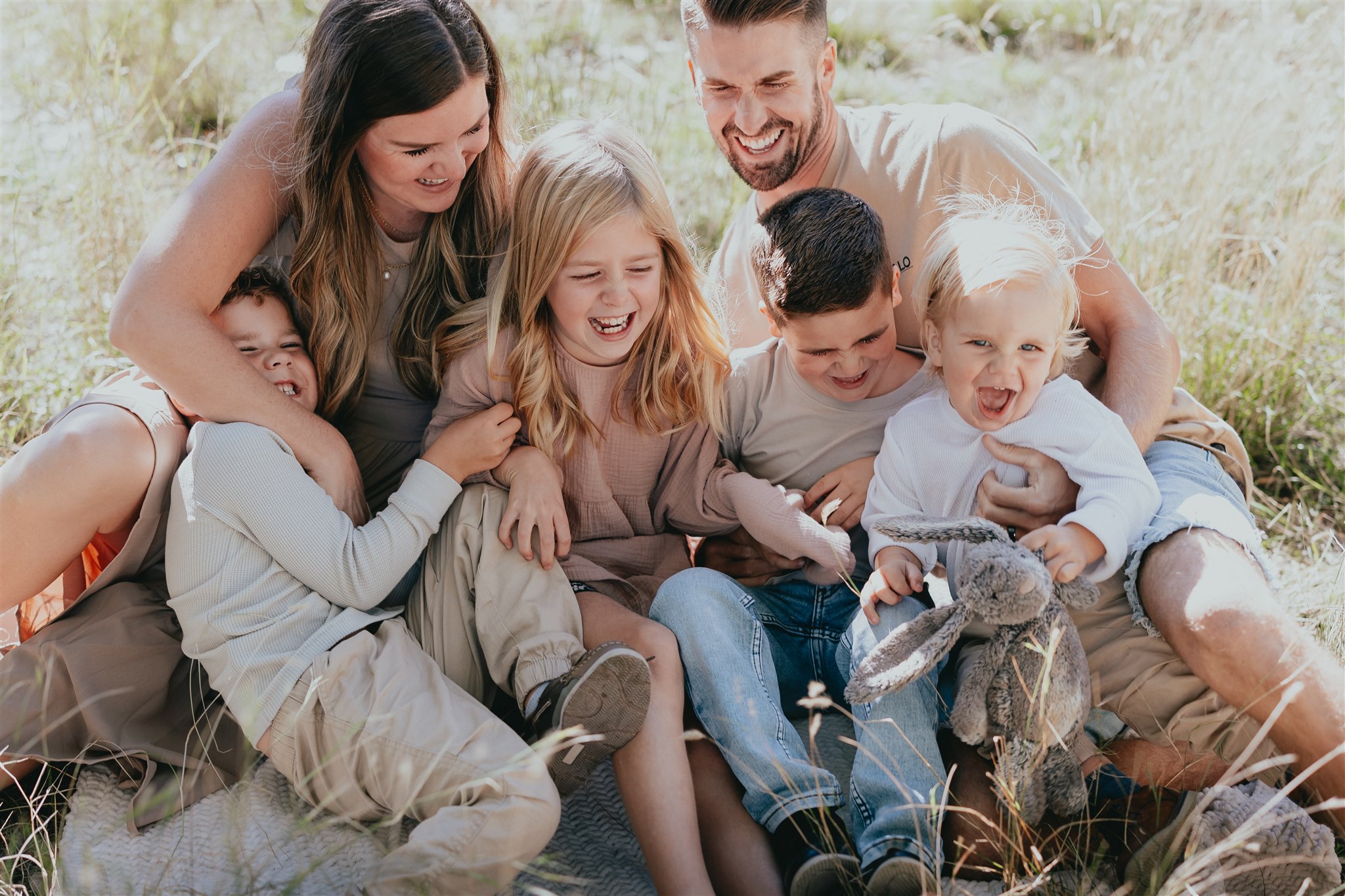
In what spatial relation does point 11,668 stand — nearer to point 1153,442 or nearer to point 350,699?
point 350,699

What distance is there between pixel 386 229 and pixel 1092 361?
1.79 metres

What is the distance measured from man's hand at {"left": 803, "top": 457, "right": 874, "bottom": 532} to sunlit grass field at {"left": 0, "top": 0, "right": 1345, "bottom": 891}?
1.16 m

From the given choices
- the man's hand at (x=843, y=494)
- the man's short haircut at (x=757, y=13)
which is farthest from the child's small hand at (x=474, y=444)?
the man's short haircut at (x=757, y=13)

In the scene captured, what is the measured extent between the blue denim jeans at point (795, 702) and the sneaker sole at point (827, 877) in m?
0.04

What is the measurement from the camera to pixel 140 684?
7.60ft

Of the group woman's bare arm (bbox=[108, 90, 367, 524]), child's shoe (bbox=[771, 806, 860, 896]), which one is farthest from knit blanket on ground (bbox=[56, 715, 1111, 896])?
woman's bare arm (bbox=[108, 90, 367, 524])

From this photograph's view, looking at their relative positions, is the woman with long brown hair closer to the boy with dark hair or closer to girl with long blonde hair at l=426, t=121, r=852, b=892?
girl with long blonde hair at l=426, t=121, r=852, b=892

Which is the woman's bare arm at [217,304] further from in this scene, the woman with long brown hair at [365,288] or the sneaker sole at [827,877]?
the sneaker sole at [827,877]

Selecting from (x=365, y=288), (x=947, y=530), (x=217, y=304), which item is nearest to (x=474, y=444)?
(x=365, y=288)

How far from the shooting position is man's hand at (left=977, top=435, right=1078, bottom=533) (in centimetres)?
219

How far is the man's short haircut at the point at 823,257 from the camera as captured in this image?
7.76 feet

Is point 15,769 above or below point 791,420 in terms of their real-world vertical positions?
below

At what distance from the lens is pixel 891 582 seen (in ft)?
7.17

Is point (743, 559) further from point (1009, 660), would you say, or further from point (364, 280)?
point (364, 280)
